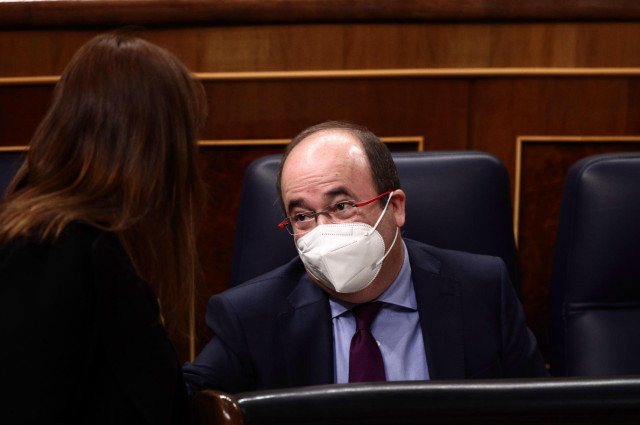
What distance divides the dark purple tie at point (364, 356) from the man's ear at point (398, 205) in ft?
0.54

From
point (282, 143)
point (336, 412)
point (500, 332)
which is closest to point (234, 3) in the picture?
point (282, 143)

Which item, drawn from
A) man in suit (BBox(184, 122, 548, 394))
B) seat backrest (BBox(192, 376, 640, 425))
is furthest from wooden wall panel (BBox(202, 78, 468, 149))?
seat backrest (BBox(192, 376, 640, 425))

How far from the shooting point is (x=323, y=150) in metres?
1.24

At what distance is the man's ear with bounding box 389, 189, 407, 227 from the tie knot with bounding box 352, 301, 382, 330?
14 centimetres

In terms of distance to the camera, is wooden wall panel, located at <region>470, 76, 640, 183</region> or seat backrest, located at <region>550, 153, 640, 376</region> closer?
seat backrest, located at <region>550, 153, 640, 376</region>

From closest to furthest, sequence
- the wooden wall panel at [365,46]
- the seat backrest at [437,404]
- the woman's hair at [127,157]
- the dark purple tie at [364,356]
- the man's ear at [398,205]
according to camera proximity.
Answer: the seat backrest at [437,404] < the woman's hair at [127,157] < the dark purple tie at [364,356] < the man's ear at [398,205] < the wooden wall panel at [365,46]

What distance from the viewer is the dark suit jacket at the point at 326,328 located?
46.4 inches

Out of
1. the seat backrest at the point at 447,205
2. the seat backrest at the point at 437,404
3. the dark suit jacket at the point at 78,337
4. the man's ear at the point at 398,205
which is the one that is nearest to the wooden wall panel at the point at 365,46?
the seat backrest at the point at 447,205

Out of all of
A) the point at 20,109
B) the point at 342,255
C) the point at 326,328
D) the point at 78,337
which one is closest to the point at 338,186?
the point at 342,255

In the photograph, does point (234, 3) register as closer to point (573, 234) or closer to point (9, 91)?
point (9, 91)

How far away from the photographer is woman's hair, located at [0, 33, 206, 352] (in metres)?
0.78

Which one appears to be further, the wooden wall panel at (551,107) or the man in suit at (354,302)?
the wooden wall panel at (551,107)

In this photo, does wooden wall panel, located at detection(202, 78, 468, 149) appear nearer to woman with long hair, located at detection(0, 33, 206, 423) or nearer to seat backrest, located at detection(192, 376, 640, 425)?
woman with long hair, located at detection(0, 33, 206, 423)

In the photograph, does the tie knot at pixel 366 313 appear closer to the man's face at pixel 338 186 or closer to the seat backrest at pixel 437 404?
the man's face at pixel 338 186
